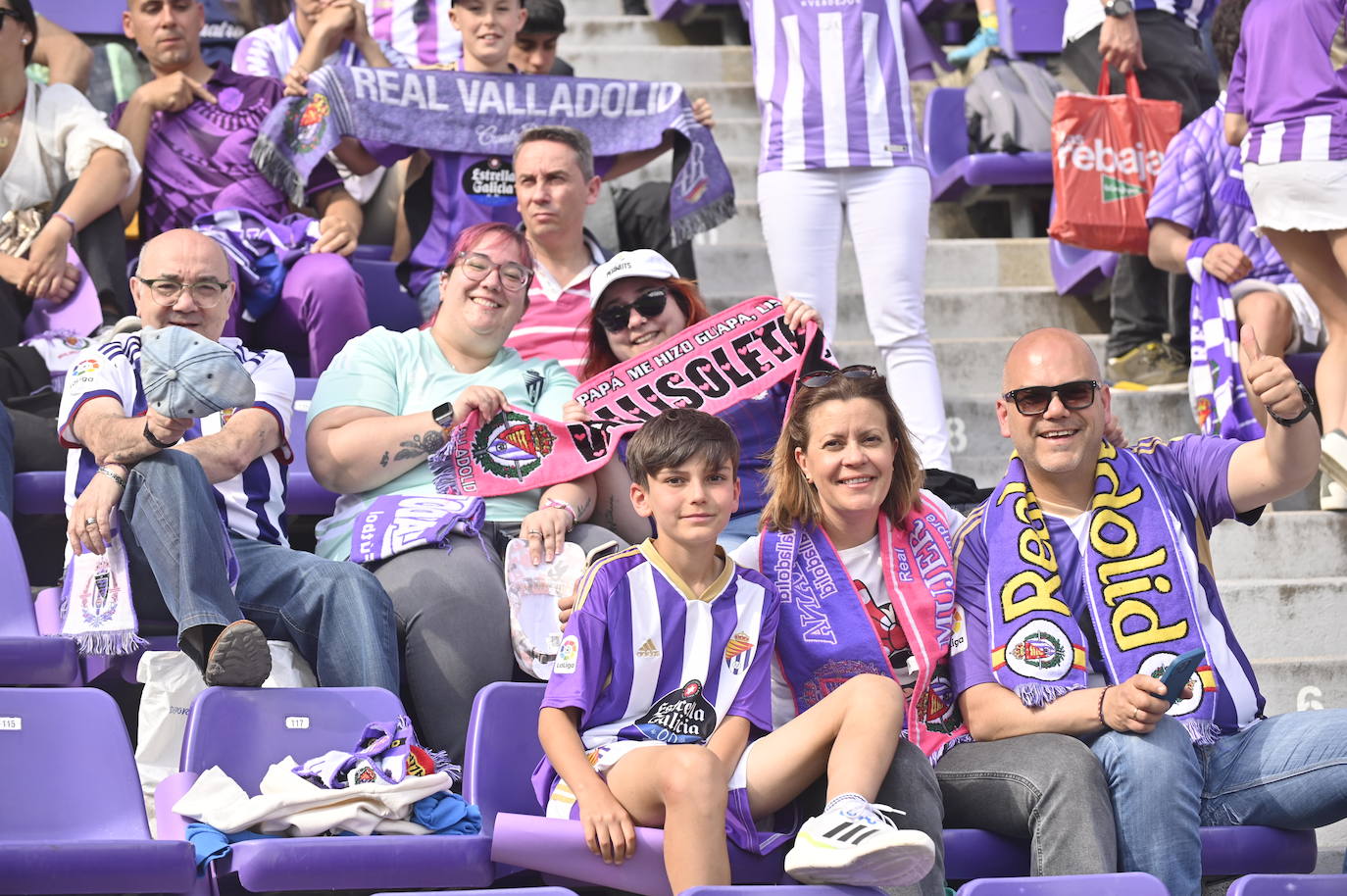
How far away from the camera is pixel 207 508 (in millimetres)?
2988

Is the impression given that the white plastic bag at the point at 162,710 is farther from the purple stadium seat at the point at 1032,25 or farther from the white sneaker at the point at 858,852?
the purple stadium seat at the point at 1032,25

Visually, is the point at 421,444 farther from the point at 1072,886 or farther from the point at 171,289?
the point at 1072,886

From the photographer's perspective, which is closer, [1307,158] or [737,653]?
[737,653]

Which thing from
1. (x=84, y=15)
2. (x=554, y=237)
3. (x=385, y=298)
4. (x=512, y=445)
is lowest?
(x=512, y=445)

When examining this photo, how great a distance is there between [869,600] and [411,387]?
118 centimetres

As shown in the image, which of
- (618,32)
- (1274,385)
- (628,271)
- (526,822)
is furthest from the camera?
(618,32)

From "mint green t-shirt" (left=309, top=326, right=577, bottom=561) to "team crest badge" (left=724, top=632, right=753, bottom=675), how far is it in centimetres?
86

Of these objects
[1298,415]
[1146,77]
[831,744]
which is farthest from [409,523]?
[1146,77]

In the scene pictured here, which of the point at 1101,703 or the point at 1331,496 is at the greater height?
the point at 1101,703

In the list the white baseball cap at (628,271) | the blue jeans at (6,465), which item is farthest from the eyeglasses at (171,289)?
the white baseball cap at (628,271)

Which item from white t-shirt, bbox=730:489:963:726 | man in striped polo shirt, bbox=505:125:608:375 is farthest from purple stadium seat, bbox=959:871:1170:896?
man in striped polo shirt, bbox=505:125:608:375

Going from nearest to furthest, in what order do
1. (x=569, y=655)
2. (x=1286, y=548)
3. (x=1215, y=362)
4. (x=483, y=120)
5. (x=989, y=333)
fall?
(x=569, y=655), (x=1286, y=548), (x=1215, y=362), (x=483, y=120), (x=989, y=333)

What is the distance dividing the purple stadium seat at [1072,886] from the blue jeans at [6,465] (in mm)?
2108

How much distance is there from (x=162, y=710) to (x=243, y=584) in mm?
315
